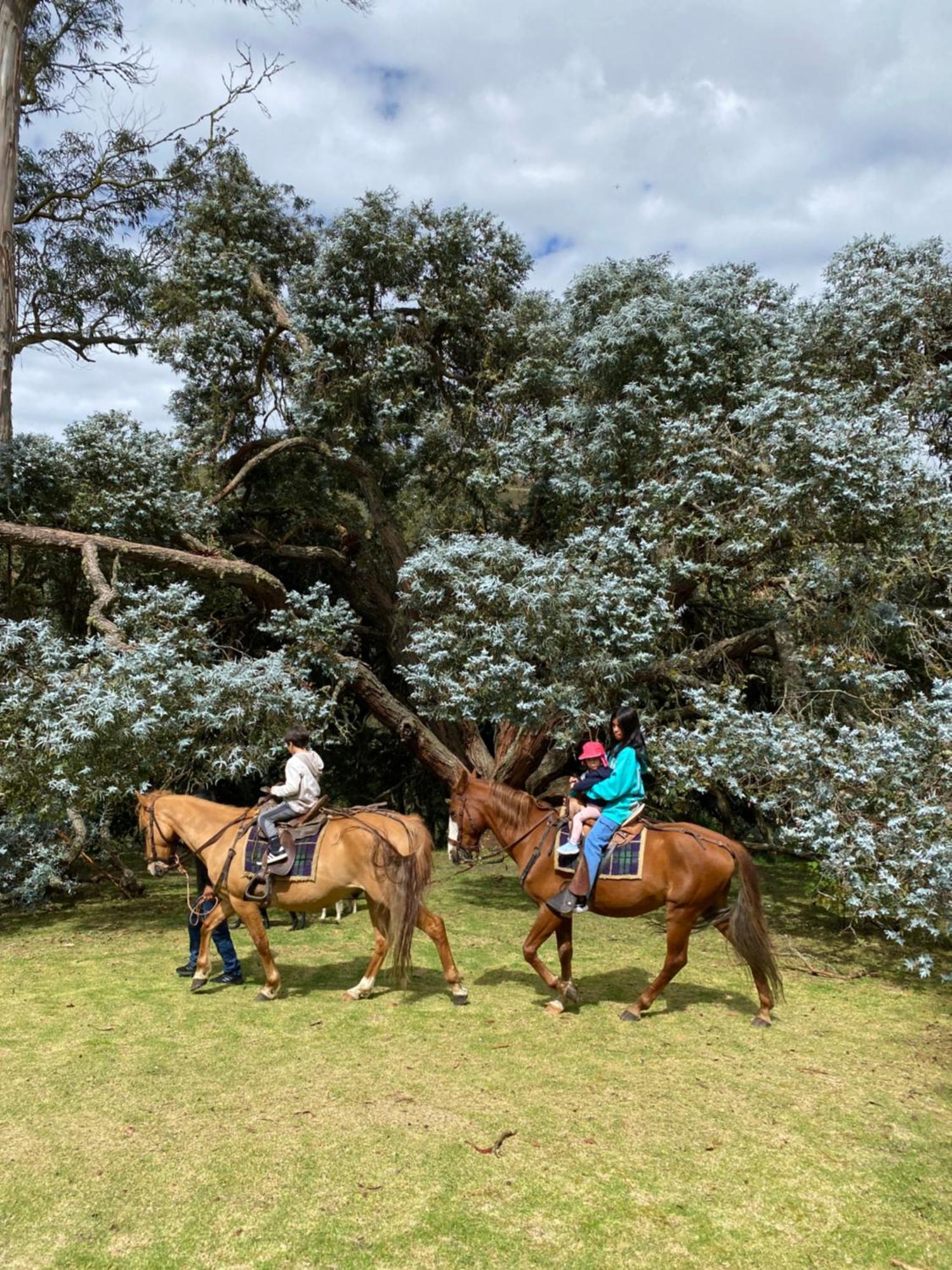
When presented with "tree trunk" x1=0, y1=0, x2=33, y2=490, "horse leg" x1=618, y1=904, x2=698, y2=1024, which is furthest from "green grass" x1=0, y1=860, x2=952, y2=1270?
"tree trunk" x1=0, y1=0, x2=33, y2=490

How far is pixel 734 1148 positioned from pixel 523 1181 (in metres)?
1.19

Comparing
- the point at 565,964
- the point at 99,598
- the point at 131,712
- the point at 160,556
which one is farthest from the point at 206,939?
the point at 160,556

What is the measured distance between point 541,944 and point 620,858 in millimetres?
943

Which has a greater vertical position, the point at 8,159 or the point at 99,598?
the point at 8,159

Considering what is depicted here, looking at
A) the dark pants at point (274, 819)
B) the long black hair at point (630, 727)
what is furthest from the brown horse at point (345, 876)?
the long black hair at point (630, 727)

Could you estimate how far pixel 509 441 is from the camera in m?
13.2

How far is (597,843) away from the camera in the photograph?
6352 mm

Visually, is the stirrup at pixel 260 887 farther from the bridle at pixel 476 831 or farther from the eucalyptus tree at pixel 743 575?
the eucalyptus tree at pixel 743 575

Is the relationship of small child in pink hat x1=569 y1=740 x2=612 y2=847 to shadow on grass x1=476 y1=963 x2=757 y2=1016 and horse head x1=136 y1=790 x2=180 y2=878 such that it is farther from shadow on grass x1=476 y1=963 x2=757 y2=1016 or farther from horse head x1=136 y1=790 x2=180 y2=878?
horse head x1=136 y1=790 x2=180 y2=878

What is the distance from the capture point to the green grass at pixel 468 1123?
11.8 feet

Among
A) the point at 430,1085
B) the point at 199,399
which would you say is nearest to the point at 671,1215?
the point at 430,1085

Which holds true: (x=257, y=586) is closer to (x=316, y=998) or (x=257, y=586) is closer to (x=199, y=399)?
(x=199, y=399)

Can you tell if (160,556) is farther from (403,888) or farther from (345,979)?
(403,888)

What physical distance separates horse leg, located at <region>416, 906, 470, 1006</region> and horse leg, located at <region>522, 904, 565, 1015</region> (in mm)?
624
